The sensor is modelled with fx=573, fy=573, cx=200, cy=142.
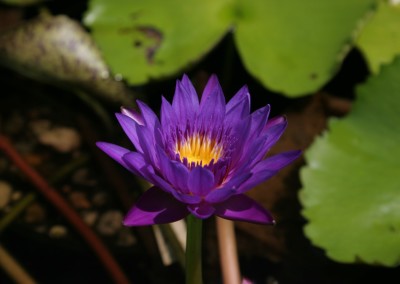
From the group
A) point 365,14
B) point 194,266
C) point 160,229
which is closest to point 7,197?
point 160,229

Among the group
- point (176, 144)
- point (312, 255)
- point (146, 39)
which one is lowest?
point (312, 255)

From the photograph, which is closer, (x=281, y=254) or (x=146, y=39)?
(x=281, y=254)

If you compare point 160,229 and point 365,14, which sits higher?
point 365,14

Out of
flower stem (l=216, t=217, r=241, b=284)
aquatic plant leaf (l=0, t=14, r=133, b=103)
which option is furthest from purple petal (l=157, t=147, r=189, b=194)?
aquatic plant leaf (l=0, t=14, r=133, b=103)

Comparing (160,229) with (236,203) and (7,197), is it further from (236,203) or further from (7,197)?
(236,203)

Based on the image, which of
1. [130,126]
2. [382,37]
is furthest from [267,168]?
[382,37]

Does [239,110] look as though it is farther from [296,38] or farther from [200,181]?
[296,38]

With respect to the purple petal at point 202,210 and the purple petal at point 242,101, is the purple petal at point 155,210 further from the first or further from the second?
the purple petal at point 242,101
